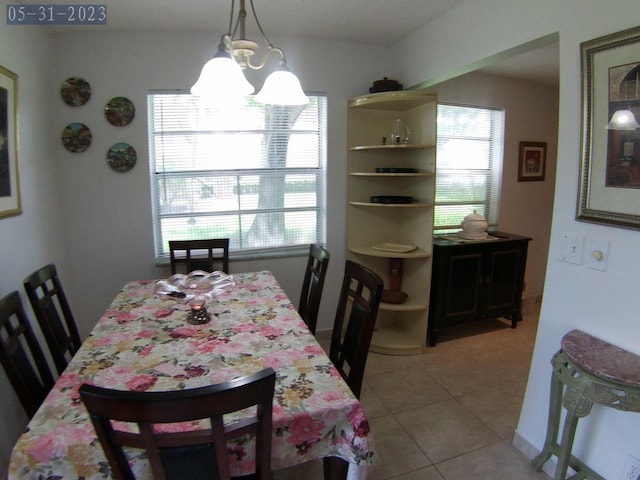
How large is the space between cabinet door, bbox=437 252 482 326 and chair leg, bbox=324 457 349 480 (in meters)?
2.10

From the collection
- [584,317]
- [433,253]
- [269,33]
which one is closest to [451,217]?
[433,253]

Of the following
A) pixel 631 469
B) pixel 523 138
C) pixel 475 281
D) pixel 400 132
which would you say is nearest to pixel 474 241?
pixel 475 281

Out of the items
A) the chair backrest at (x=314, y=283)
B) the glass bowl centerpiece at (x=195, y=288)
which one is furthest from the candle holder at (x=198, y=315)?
the chair backrest at (x=314, y=283)

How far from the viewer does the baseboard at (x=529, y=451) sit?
1.77m

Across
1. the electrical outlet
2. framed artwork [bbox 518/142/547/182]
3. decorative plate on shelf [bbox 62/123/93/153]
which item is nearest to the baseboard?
the electrical outlet

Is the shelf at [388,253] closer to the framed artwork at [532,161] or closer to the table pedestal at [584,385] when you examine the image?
the table pedestal at [584,385]

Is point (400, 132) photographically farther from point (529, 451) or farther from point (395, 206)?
point (529, 451)

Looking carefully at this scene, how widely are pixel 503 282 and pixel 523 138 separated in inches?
62.3

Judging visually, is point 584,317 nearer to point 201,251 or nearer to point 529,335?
point 529,335

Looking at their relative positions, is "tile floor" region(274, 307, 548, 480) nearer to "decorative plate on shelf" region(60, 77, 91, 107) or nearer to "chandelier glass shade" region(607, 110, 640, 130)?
"chandelier glass shade" region(607, 110, 640, 130)

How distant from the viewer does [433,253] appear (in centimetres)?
300

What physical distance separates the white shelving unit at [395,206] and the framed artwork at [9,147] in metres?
2.17

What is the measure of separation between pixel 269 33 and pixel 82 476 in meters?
2.85

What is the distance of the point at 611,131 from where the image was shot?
145 cm
